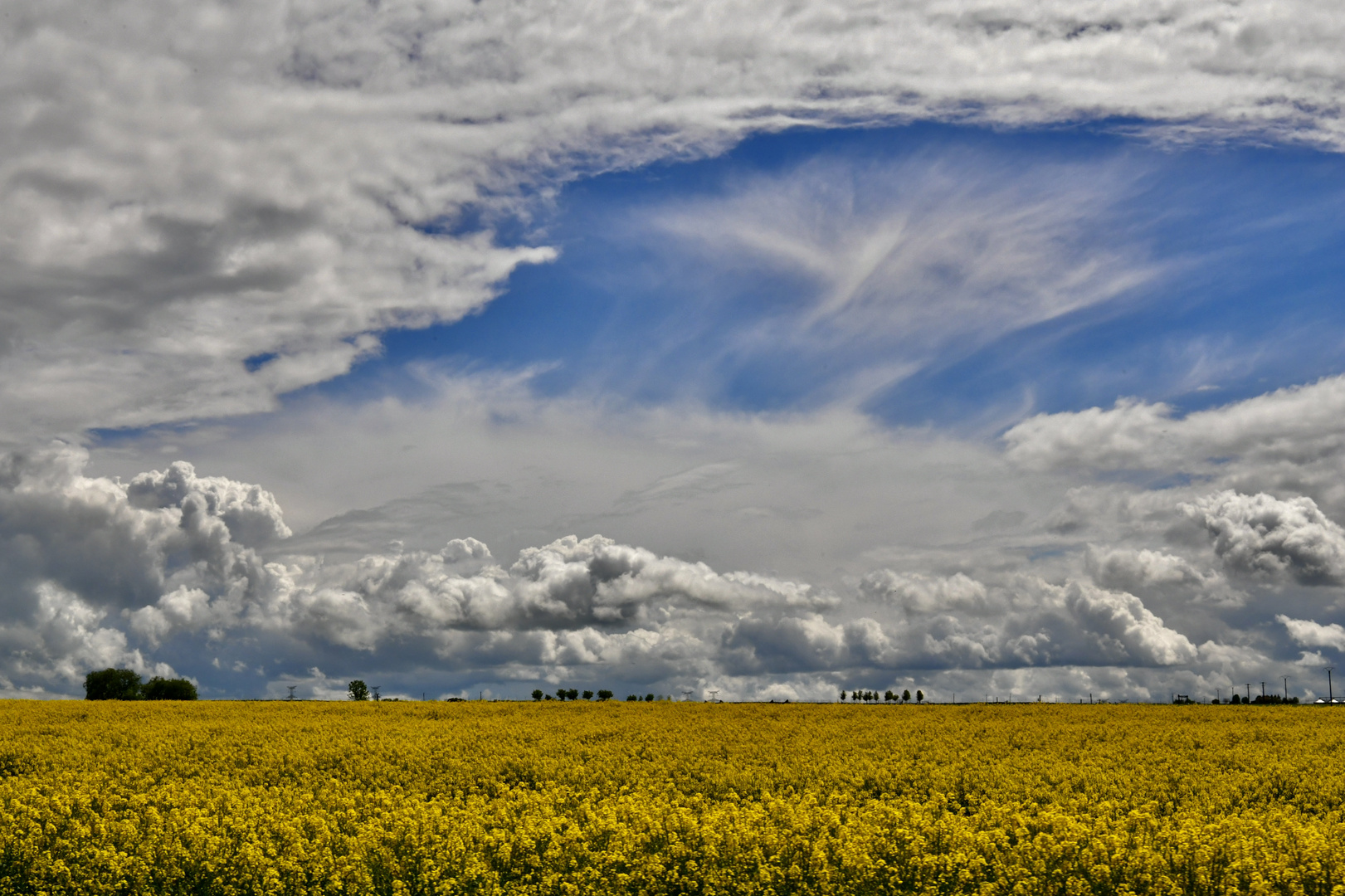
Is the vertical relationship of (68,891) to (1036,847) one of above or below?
below

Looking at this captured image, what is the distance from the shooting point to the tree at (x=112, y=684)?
436 feet

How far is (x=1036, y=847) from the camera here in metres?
16.7

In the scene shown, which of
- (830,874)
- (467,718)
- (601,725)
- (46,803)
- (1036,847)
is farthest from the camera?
(467,718)

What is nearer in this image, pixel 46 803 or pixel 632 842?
pixel 632 842

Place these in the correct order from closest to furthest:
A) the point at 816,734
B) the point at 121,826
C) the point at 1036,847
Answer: the point at 1036,847, the point at 121,826, the point at 816,734

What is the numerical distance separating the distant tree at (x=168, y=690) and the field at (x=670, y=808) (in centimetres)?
9938

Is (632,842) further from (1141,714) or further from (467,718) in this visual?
(1141,714)

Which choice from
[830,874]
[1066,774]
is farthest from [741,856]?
[1066,774]

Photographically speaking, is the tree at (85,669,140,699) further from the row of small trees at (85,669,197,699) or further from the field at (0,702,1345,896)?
the field at (0,702,1345,896)

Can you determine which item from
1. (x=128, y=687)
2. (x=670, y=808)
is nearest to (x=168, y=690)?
(x=128, y=687)

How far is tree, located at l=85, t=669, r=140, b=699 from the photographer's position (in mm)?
132875

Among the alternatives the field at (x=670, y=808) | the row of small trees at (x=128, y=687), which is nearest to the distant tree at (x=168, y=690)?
the row of small trees at (x=128, y=687)

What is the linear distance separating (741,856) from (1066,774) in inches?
622

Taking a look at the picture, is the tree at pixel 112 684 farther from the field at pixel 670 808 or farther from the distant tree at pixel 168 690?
the field at pixel 670 808
